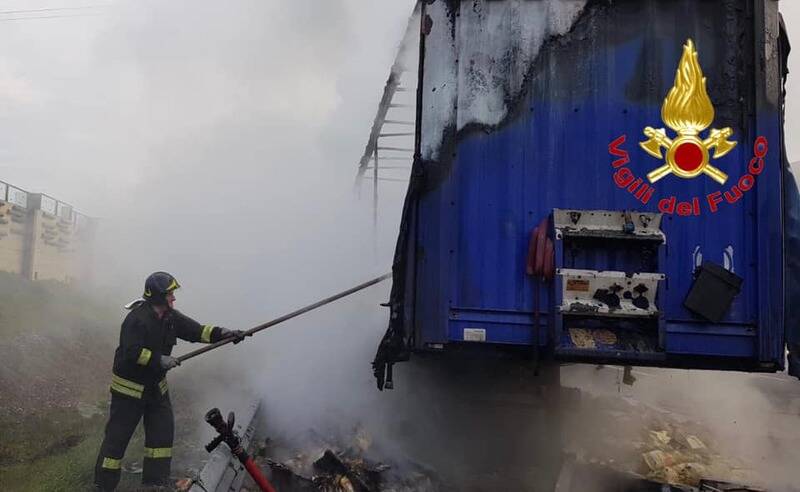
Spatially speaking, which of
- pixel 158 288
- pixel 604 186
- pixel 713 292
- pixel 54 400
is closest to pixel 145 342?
pixel 158 288

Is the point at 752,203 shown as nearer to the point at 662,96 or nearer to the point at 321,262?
the point at 662,96

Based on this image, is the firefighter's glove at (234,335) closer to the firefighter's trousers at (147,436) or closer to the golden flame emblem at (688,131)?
the firefighter's trousers at (147,436)

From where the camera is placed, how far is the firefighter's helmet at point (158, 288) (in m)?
3.77

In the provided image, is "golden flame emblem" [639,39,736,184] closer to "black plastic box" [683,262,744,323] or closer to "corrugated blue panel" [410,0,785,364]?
"corrugated blue panel" [410,0,785,364]

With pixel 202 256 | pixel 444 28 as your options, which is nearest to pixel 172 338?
pixel 444 28

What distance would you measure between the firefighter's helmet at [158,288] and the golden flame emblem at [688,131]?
324 centimetres

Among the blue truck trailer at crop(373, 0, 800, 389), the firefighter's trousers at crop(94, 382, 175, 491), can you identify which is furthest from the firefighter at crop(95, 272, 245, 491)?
the blue truck trailer at crop(373, 0, 800, 389)

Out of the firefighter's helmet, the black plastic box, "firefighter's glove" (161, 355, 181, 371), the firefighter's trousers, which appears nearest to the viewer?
the black plastic box

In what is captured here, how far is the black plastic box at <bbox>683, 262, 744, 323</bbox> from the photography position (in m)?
2.56

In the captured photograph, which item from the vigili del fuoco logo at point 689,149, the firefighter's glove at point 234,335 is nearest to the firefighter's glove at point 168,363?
the firefighter's glove at point 234,335

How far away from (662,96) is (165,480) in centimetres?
395

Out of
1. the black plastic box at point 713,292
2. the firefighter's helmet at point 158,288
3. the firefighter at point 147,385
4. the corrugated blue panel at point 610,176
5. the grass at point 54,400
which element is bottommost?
the grass at point 54,400

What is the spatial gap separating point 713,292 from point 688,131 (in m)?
0.82

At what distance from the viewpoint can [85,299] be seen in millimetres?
12805
